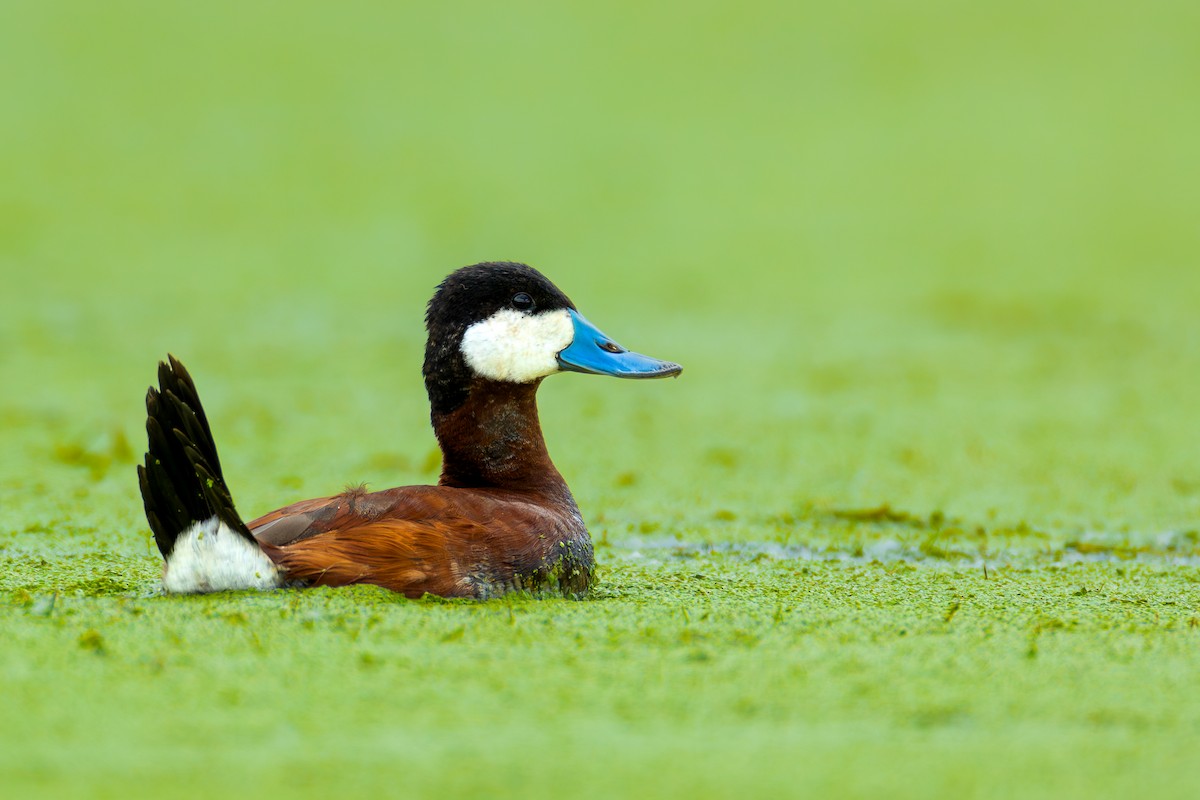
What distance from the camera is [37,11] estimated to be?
16.8 meters

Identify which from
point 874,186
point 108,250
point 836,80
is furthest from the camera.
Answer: point 836,80

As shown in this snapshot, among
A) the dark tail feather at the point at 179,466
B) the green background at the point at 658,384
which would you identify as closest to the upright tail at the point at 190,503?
the dark tail feather at the point at 179,466

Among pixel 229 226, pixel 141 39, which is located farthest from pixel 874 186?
pixel 141 39

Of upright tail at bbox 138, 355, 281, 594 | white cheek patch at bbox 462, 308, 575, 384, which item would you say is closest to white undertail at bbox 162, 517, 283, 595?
upright tail at bbox 138, 355, 281, 594

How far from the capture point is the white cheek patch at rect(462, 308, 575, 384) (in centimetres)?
425

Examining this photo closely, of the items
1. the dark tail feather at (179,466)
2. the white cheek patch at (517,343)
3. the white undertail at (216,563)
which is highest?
the white cheek patch at (517,343)

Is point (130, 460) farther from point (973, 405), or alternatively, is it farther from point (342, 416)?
point (973, 405)

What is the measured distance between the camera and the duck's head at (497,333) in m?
4.25

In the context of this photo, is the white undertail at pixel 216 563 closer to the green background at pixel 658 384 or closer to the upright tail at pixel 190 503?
the upright tail at pixel 190 503

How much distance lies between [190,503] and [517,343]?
1172 mm

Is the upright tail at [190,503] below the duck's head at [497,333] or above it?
below

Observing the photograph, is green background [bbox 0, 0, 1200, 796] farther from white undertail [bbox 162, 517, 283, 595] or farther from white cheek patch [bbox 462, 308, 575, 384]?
white cheek patch [bbox 462, 308, 575, 384]

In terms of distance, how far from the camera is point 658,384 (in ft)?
31.0

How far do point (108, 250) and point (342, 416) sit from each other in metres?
5.78
